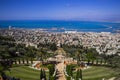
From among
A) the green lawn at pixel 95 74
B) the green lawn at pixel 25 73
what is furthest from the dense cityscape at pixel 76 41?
the green lawn at pixel 25 73

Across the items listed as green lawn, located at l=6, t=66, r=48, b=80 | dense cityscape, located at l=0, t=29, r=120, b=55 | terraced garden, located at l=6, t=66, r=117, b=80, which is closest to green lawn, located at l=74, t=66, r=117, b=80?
terraced garden, located at l=6, t=66, r=117, b=80

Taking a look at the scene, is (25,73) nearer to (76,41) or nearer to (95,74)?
(95,74)

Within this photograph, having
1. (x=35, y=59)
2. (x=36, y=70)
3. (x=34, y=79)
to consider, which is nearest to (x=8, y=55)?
(x=35, y=59)

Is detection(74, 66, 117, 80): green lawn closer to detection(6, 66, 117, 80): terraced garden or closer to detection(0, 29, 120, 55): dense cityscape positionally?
detection(6, 66, 117, 80): terraced garden

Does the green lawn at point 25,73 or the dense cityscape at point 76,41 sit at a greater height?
the green lawn at point 25,73

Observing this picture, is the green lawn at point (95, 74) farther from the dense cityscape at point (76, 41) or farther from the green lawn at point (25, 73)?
the dense cityscape at point (76, 41)

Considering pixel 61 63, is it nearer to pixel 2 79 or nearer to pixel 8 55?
pixel 8 55

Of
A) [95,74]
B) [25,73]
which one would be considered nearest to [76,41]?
[95,74]

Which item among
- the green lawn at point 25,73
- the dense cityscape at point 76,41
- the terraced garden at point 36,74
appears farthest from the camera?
the dense cityscape at point 76,41

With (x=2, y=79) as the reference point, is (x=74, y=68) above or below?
below
